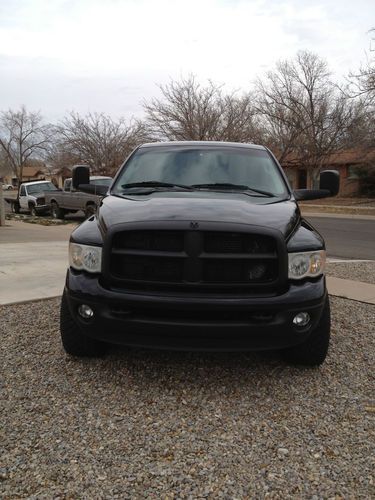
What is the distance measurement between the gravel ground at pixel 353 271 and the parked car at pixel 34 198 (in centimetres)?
1534

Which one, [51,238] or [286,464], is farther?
[51,238]

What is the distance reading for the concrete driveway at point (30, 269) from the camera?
579cm

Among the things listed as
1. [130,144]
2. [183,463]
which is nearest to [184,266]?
[183,463]

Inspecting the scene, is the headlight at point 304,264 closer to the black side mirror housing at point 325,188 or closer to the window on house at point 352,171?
the black side mirror housing at point 325,188

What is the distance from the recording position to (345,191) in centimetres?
3981

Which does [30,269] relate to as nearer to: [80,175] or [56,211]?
[80,175]

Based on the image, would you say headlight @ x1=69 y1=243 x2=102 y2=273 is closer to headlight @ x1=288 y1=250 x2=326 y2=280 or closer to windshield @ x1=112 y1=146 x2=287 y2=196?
windshield @ x1=112 y1=146 x2=287 y2=196

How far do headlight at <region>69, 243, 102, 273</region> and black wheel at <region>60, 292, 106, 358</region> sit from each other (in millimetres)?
389

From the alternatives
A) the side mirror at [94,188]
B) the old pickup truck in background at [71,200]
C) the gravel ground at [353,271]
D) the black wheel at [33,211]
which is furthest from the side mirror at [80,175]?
the black wheel at [33,211]

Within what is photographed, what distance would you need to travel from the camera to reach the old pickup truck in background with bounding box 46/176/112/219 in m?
16.9

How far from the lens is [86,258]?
3242 mm

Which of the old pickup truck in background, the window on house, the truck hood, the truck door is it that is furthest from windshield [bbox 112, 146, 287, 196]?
the window on house

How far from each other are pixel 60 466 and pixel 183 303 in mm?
1152

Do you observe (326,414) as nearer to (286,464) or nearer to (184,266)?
(286,464)
